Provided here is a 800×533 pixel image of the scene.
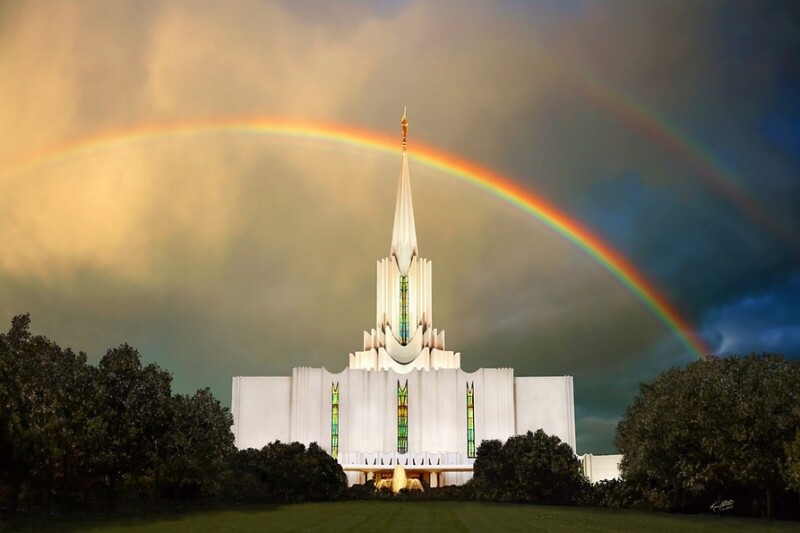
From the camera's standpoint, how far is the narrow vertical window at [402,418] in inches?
3996

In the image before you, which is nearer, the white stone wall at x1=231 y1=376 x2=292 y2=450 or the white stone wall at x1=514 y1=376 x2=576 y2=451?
the white stone wall at x1=514 y1=376 x2=576 y2=451

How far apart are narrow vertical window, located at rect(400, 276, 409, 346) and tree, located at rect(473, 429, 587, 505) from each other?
50.6m

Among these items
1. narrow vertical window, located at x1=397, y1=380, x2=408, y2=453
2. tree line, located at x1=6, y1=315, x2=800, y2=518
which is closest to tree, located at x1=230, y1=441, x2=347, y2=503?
tree line, located at x1=6, y1=315, x2=800, y2=518

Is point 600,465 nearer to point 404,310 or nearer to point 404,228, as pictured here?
point 404,310

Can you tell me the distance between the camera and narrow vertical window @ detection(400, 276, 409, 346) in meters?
120

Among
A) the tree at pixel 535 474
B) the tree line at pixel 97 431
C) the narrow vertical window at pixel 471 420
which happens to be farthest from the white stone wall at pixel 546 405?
the tree line at pixel 97 431

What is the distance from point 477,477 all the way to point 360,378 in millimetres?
31832

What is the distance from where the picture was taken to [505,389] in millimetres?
101125

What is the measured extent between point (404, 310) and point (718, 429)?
267ft

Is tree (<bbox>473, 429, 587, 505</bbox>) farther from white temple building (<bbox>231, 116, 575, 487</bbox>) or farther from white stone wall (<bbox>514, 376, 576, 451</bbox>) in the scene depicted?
white stone wall (<bbox>514, 376, 576, 451</bbox>)

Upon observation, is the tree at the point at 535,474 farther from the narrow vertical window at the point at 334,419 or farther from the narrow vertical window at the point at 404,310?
the narrow vertical window at the point at 404,310

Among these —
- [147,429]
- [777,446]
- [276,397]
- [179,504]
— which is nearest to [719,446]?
[777,446]

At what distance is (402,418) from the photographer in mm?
102438

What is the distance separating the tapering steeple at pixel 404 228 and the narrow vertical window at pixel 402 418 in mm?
25482
